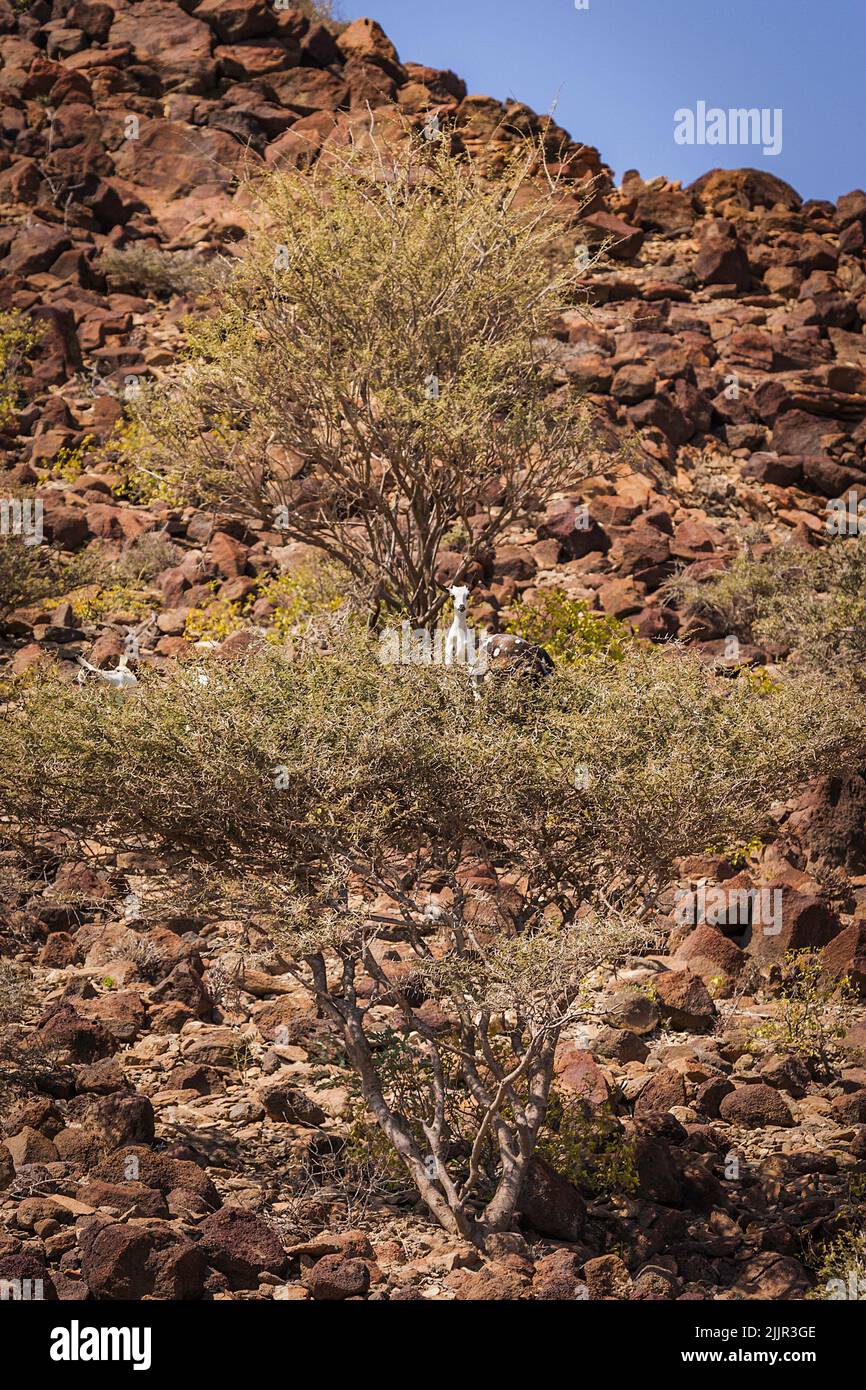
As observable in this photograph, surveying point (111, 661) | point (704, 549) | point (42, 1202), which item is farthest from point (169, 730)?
point (704, 549)

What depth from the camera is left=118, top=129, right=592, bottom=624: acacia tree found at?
12695mm

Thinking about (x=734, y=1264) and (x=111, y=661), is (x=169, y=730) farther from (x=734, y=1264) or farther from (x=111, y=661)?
(x=111, y=661)

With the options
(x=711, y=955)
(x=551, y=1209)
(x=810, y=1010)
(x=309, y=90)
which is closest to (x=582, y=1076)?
(x=551, y=1209)

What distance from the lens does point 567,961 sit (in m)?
6.55

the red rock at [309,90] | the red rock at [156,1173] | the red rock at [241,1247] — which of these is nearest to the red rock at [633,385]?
the red rock at [309,90]

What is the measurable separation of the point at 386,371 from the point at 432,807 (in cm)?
620

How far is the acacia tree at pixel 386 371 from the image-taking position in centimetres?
1270

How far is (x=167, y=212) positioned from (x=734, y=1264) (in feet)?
83.0

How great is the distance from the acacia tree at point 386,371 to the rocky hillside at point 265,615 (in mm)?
1860

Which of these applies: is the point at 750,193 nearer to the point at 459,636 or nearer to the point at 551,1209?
the point at 459,636

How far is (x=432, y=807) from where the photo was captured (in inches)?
296

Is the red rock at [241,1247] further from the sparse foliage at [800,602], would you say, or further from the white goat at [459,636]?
the sparse foliage at [800,602]

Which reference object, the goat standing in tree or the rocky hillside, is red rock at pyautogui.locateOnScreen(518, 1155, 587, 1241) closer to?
the rocky hillside
